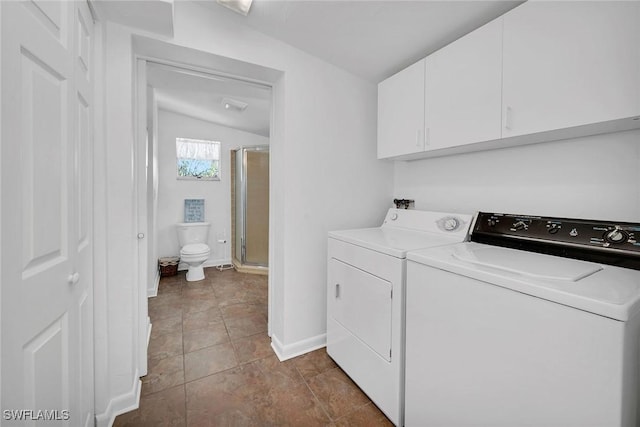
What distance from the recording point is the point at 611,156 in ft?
3.90

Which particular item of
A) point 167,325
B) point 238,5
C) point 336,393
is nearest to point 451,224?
point 336,393

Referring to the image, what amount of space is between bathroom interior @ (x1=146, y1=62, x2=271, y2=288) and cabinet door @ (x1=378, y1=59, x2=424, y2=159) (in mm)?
1769

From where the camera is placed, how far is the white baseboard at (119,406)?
1.28m

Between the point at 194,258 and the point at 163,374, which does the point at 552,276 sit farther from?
the point at 194,258

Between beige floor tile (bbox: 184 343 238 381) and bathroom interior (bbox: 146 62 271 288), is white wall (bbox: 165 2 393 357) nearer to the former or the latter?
beige floor tile (bbox: 184 343 238 381)

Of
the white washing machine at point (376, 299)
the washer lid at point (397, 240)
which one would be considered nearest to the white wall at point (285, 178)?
the white washing machine at point (376, 299)

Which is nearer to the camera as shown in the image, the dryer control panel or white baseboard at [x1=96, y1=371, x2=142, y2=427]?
the dryer control panel

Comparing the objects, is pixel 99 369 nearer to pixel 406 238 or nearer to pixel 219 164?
pixel 406 238

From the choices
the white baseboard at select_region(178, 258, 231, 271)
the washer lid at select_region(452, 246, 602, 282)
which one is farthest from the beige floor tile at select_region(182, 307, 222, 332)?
the washer lid at select_region(452, 246, 602, 282)

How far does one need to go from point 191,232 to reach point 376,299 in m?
3.24

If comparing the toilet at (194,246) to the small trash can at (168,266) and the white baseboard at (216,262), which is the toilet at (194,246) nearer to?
the small trash can at (168,266)

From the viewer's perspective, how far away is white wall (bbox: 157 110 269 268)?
3.86 m

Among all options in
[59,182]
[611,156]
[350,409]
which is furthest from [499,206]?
[59,182]

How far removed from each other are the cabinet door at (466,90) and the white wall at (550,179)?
1.16ft
